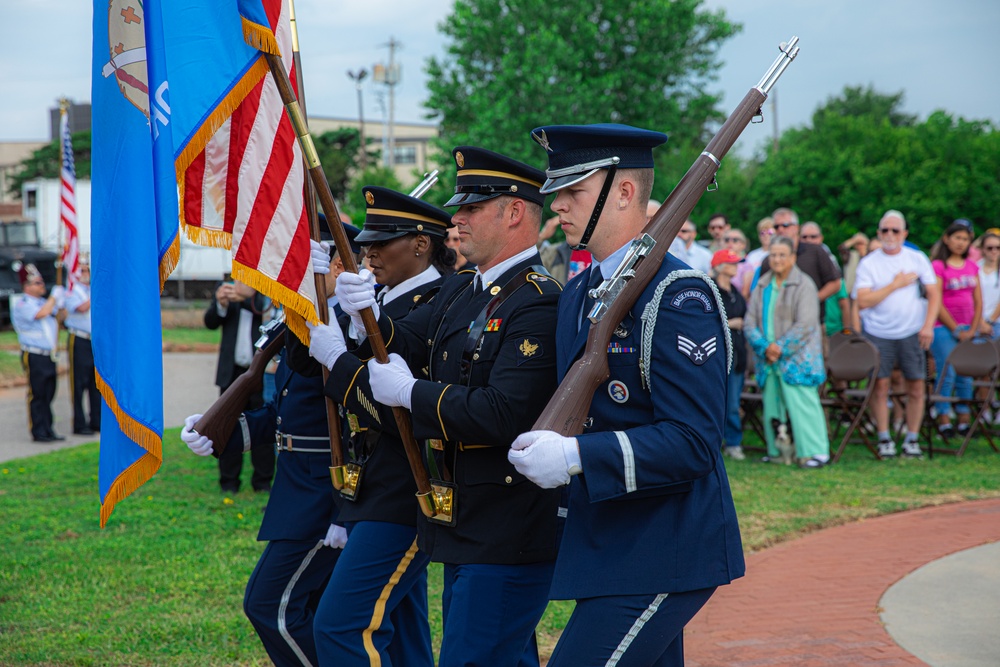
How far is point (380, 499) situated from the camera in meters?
4.00

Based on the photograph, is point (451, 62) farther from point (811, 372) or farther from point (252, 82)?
point (252, 82)

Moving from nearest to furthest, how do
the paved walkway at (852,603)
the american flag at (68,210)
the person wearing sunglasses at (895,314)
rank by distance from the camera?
the paved walkway at (852,603)
the person wearing sunglasses at (895,314)
the american flag at (68,210)

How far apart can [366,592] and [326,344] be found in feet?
3.08

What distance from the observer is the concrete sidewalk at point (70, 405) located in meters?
13.2

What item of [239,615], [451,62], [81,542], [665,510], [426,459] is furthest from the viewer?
[451,62]

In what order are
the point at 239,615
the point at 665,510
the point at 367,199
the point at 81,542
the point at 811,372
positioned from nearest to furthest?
the point at 665,510 < the point at 367,199 < the point at 239,615 < the point at 81,542 < the point at 811,372

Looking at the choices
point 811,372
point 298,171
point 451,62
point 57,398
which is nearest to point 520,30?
point 451,62

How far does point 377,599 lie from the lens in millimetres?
3836

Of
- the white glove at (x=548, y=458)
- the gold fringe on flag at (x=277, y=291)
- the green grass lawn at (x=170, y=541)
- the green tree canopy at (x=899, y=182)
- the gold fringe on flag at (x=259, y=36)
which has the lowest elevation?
the green grass lawn at (x=170, y=541)

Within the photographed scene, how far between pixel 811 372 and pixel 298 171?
7056 mm

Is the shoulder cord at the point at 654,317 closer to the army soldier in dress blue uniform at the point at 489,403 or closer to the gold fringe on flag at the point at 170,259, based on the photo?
the army soldier in dress blue uniform at the point at 489,403

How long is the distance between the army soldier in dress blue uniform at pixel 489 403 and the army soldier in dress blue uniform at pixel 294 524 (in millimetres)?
770

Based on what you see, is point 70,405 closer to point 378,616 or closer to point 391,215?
point 391,215

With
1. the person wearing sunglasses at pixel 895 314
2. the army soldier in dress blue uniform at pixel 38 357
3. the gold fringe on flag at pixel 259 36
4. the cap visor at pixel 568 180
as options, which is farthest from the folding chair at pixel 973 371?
the army soldier in dress blue uniform at pixel 38 357
